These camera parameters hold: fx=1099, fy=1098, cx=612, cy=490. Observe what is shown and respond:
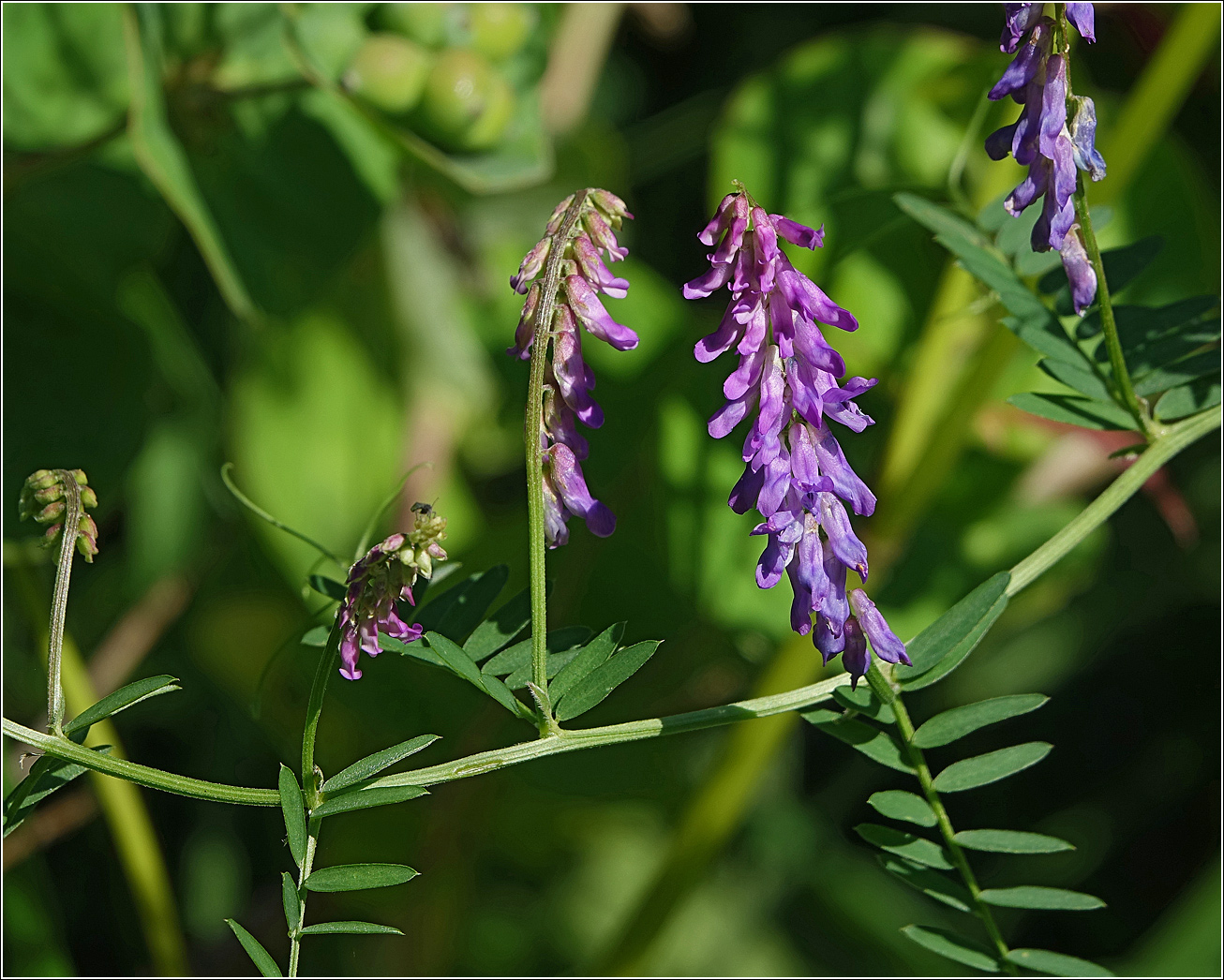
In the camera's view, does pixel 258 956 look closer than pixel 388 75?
Yes

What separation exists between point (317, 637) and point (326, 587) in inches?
1.0

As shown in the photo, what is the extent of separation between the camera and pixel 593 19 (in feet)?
2.93

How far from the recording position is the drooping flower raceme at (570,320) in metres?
0.32

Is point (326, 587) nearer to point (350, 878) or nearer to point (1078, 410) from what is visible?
point (350, 878)

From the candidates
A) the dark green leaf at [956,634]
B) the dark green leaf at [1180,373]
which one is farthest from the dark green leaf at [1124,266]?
the dark green leaf at [956,634]

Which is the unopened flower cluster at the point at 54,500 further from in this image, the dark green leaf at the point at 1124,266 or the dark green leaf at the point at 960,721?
the dark green leaf at the point at 1124,266

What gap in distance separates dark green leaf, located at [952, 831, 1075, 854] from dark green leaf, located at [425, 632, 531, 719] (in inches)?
6.6

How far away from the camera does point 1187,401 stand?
469 mm

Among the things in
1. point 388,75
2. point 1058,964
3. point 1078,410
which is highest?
point 388,75

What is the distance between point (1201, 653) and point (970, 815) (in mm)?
236

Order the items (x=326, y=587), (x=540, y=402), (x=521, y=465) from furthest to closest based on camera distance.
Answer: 1. (x=521, y=465)
2. (x=326, y=587)
3. (x=540, y=402)

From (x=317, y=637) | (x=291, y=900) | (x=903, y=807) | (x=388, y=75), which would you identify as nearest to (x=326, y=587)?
(x=317, y=637)

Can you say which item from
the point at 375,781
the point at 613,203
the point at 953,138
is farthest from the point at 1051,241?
the point at 953,138

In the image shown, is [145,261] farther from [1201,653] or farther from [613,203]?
[1201,653]
